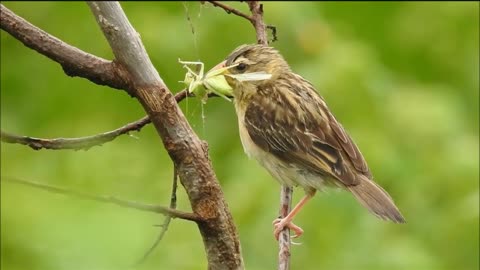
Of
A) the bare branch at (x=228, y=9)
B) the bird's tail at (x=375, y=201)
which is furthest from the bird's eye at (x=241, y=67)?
the bird's tail at (x=375, y=201)

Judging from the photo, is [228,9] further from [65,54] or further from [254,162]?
[254,162]

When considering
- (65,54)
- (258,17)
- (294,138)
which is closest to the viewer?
(65,54)

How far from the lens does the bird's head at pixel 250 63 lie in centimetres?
439

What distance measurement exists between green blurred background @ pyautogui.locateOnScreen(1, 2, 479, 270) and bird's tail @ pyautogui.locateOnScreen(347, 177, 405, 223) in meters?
0.58

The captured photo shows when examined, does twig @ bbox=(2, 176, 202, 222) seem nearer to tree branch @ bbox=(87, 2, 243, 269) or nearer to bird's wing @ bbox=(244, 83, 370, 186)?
tree branch @ bbox=(87, 2, 243, 269)

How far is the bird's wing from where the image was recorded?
4477 millimetres

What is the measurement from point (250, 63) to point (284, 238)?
29.1 inches

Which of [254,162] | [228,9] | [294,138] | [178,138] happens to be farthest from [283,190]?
[178,138]

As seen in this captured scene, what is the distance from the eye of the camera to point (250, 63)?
4.46 meters

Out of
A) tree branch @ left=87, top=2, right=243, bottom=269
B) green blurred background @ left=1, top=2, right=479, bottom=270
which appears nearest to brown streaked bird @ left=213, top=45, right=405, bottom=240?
green blurred background @ left=1, top=2, right=479, bottom=270

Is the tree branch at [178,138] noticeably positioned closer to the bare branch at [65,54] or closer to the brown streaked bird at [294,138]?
the bare branch at [65,54]

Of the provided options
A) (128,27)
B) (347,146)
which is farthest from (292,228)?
(128,27)

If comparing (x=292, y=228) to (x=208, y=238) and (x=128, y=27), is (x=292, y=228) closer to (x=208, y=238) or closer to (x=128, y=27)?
(x=208, y=238)

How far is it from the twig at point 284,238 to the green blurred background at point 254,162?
0.37 metres
